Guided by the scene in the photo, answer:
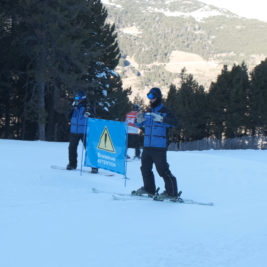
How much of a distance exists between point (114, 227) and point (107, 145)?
4.06 m

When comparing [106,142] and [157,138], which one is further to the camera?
[106,142]

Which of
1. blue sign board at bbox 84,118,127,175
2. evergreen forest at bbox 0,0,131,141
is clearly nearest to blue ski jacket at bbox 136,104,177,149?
blue sign board at bbox 84,118,127,175

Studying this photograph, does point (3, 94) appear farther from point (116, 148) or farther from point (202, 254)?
point (202, 254)

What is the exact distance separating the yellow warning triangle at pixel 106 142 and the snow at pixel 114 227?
30.1 inches

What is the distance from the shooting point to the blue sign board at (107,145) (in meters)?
8.23

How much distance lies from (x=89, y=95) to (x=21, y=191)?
22.1 m

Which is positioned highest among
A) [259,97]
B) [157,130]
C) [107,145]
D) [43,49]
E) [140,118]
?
[259,97]

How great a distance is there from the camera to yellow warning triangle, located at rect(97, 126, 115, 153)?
8.44 m

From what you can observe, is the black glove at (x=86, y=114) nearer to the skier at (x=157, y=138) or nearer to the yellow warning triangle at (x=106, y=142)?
the yellow warning triangle at (x=106, y=142)

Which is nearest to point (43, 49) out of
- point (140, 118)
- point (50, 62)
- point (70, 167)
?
point (50, 62)

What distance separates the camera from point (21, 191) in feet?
21.4

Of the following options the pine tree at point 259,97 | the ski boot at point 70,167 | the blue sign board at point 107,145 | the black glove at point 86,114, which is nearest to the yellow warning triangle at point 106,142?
the blue sign board at point 107,145

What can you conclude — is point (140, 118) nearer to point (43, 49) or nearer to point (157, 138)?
point (157, 138)

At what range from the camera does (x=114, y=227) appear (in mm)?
4566
